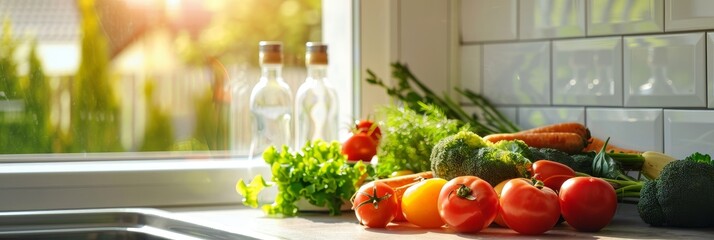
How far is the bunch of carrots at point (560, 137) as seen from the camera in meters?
1.83

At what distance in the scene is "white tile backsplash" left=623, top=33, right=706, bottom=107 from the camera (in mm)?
1766

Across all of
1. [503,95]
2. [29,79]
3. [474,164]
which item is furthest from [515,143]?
[29,79]

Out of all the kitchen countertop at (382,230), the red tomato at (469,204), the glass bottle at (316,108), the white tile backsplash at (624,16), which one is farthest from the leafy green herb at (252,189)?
the white tile backsplash at (624,16)

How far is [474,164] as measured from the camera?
5.46 feet

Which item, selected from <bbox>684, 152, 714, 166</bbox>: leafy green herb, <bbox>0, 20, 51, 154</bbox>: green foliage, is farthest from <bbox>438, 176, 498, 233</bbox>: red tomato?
<bbox>0, 20, 51, 154</bbox>: green foliage

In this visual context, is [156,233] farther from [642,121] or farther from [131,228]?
[642,121]

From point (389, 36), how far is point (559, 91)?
39 centimetres

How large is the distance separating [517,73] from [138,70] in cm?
78

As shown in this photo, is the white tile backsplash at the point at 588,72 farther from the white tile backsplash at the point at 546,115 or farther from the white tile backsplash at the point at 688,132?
the white tile backsplash at the point at 688,132

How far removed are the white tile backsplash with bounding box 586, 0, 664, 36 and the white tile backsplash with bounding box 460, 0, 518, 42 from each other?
21cm

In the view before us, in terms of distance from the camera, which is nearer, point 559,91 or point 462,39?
point 559,91

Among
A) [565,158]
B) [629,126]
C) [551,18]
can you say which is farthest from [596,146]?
[551,18]

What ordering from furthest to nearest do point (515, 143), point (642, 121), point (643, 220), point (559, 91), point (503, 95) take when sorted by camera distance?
1. point (503, 95)
2. point (559, 91)
3. point (642, 121)
4. point (515, 143)
5. point (643, 220)

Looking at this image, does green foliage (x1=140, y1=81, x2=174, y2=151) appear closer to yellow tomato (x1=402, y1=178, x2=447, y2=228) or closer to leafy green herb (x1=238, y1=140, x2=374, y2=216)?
leafy green herb (x1=238, y1=140, x2=374, y2=216)
